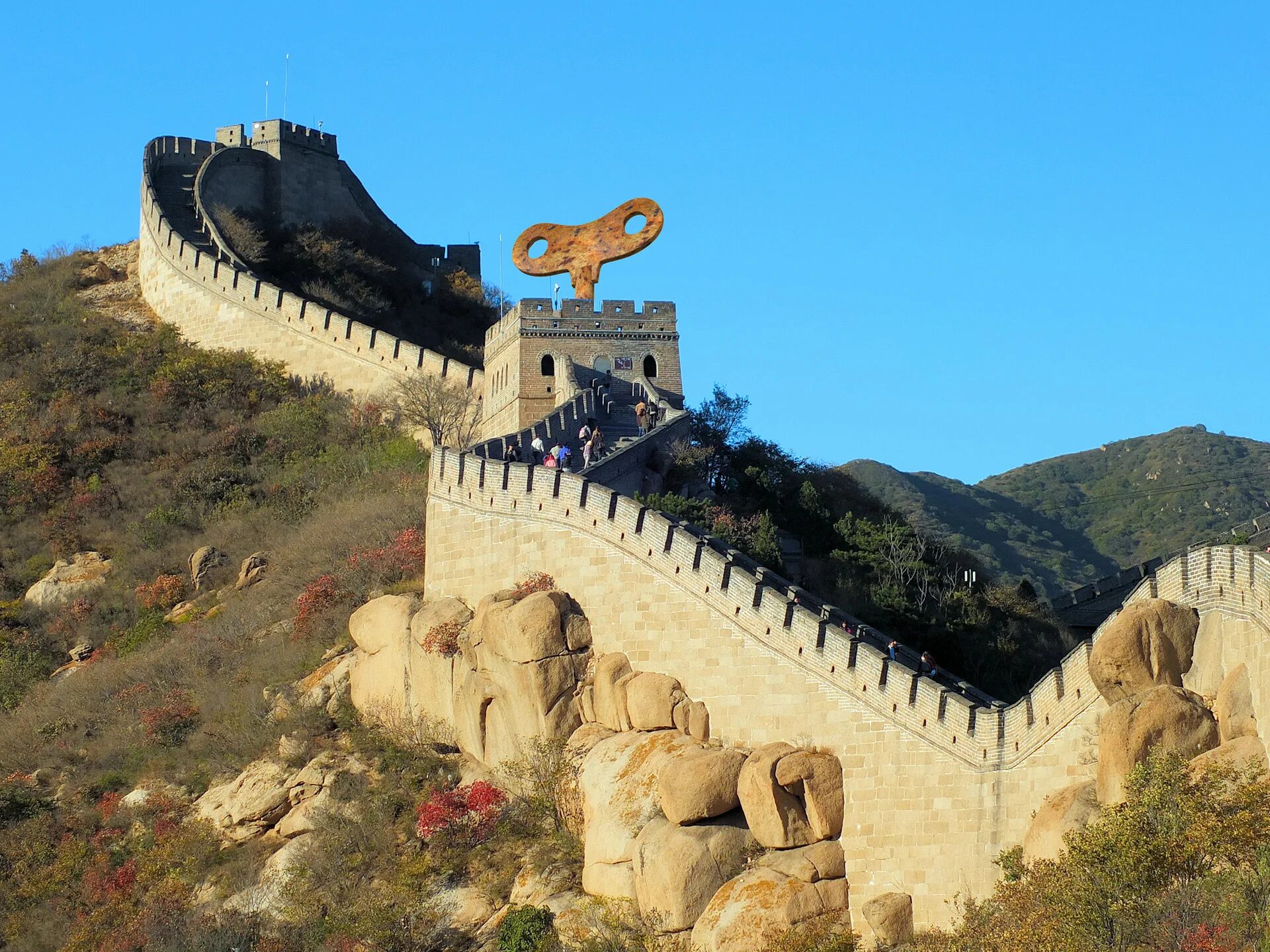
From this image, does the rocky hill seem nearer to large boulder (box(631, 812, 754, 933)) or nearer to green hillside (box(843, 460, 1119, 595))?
green hillside (box(843, 460, 1119, 595))

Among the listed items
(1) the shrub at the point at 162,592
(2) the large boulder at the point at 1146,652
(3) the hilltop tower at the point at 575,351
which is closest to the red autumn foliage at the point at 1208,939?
(2) the large boulder at the point at 1146,652

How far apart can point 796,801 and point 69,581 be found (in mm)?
22820

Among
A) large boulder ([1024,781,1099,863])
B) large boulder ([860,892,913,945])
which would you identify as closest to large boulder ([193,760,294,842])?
large boulder ([860,892,913,945])

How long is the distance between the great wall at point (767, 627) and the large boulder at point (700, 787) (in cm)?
79

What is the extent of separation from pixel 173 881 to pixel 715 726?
1009 cm

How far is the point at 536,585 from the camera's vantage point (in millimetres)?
37938

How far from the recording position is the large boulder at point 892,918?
3091 cm

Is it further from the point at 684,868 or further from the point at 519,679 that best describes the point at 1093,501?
the point at 684,868

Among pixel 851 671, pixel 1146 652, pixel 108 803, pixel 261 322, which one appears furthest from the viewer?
pixel 261 322

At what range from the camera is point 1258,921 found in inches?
942

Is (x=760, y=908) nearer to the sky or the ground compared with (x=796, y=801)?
nearer to the ground

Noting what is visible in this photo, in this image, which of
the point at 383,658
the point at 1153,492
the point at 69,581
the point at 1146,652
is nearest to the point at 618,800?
the point at 383,658

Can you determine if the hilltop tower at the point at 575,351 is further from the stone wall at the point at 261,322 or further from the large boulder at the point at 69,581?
the large boulder at the point at 69,581

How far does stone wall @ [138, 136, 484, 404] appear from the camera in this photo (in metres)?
54.8
